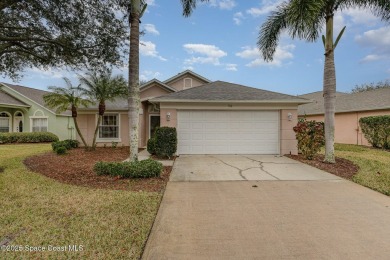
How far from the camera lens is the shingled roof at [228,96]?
11.1m

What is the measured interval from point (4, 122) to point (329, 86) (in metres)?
26.6

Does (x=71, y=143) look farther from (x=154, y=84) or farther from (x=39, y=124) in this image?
(x=39, y=124)

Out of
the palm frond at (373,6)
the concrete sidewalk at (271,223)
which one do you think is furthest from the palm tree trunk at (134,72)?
the palm frond at (373,6)

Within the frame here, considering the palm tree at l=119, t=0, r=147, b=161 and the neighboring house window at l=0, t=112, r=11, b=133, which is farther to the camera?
the neighboring house window at l=0, t=112, r=11, b=133

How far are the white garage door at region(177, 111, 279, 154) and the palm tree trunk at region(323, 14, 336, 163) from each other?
8.68 feet

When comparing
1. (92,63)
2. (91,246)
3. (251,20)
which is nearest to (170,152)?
(92,63)

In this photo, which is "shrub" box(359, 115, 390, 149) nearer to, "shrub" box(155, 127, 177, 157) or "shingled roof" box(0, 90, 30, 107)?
"shrub" box(155, 127, 177, 157)

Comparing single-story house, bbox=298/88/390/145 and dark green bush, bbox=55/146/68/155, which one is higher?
single-story house, bbox=298/88/390/145

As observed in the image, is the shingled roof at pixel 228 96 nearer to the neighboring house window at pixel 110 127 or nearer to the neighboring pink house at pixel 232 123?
the neighboring pink house at pixel 232 123

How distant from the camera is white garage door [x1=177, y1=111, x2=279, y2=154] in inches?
451

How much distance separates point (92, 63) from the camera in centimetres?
920

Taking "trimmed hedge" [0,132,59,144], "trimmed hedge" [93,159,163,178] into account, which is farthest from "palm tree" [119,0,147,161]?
"trimmed hedge" [0,132,59,144]

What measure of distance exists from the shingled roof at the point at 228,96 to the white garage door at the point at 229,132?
70 centimetres

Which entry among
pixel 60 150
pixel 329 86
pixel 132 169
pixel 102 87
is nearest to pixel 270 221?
pixel 132 169
